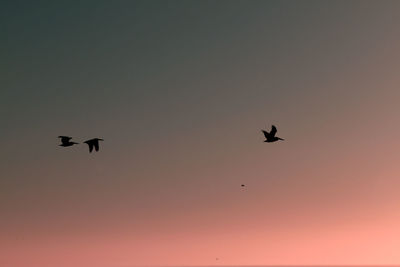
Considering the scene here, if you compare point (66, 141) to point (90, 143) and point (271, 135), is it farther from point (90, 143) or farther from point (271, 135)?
point (271, 135)

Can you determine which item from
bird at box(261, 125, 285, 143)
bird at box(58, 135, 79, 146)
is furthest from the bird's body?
bird at box(261, 125, 285, 143)

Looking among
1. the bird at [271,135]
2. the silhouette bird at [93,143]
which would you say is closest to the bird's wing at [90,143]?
the silhouette bird at [93,143]

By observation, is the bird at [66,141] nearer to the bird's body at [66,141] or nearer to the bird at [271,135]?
the bird's body at [66,141]

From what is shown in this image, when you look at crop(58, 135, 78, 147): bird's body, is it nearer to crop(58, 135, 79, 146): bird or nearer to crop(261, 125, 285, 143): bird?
crop(58, 135, 79, 146): bird

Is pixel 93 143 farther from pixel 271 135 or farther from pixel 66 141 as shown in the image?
pixel 271 135

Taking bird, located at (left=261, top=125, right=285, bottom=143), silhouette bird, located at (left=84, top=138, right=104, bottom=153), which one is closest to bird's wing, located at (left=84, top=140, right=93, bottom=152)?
silhouette bird, located at (left=84, top=138, right=104, bottom=153)

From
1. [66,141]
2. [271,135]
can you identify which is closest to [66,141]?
[66,141]

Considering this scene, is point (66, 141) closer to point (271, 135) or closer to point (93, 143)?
point (93, 143)

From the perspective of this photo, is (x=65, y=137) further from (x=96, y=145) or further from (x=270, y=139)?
(x=270, y=139)

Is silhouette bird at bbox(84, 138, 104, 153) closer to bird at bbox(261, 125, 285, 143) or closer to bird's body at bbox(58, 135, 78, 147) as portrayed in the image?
bird's body at bbox(58, 135, 78, 147)

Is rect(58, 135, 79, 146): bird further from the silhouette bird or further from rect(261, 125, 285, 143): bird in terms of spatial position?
rect(261, 125, 285, 143): bird

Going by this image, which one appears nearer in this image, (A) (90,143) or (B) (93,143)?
(A) (90,143)

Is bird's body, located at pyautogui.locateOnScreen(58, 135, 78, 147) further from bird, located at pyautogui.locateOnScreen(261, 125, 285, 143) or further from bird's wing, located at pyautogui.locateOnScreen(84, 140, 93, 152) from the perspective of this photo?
bird, located at pyautogui.locateOnScreen(261, 125, 285, 143)

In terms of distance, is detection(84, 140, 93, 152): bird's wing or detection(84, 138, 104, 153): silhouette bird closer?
detection(84, 140, 93, 152): bird's wing
